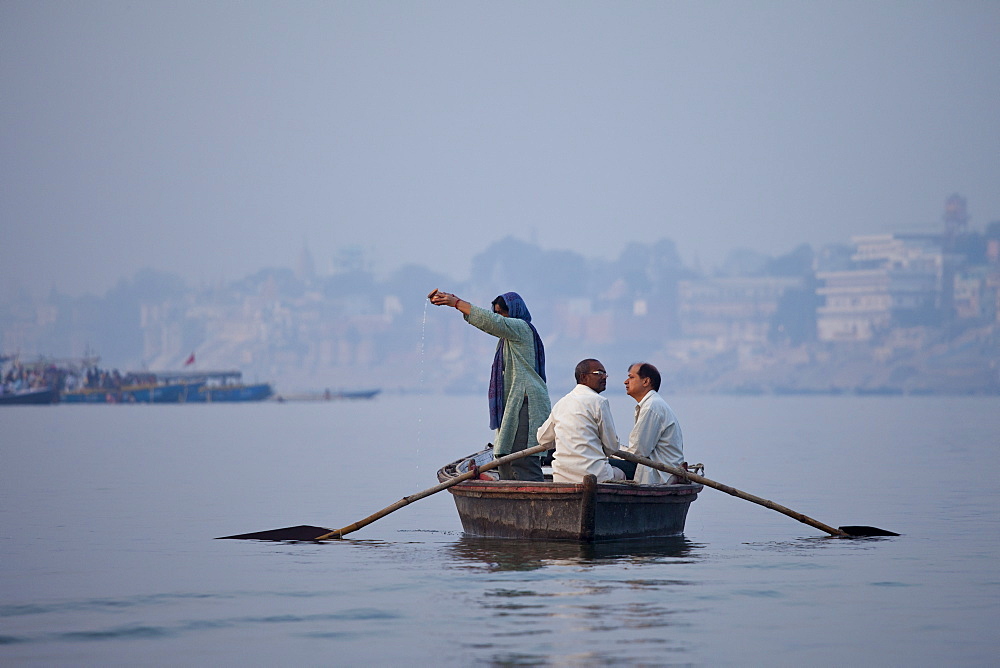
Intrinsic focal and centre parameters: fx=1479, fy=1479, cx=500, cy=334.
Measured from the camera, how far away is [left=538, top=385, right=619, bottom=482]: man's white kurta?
44.5ft

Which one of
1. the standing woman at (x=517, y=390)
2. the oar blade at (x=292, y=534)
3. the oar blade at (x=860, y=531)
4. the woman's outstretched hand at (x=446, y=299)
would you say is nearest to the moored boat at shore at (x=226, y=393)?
the oar blade at (x=292, y=534)

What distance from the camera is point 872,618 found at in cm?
1066

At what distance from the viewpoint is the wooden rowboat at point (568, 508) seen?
44.3 ft

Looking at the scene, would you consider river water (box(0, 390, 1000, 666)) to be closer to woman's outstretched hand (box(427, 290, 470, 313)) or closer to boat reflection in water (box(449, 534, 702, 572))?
boat reflection in water (box(449, 534, 702, 572))

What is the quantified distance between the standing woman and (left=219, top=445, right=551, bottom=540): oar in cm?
40

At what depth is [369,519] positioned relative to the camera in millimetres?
14852

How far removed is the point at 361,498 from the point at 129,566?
9501 mm

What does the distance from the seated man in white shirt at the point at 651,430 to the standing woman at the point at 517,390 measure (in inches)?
34.8

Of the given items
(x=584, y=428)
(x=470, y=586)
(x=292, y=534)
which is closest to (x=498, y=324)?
(x=584, y=428)

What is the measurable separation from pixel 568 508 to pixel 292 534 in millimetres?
3475

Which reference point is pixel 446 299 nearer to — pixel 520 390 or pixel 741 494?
pixel 520 390

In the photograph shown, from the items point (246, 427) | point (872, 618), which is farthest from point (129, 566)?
point (246, 427)

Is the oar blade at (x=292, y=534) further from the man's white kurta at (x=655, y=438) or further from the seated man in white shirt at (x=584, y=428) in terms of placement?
the man's white kurta at (x=655, y=438)

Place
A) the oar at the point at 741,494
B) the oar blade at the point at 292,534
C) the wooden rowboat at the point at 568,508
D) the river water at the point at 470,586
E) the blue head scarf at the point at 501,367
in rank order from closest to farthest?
the river water at the point at 470,586, the wooden rowboat at the point at 568,508, the oar at the point at 741,494, the blue head scarf at the point at 501,367, the oar blade at the point at 292,534
